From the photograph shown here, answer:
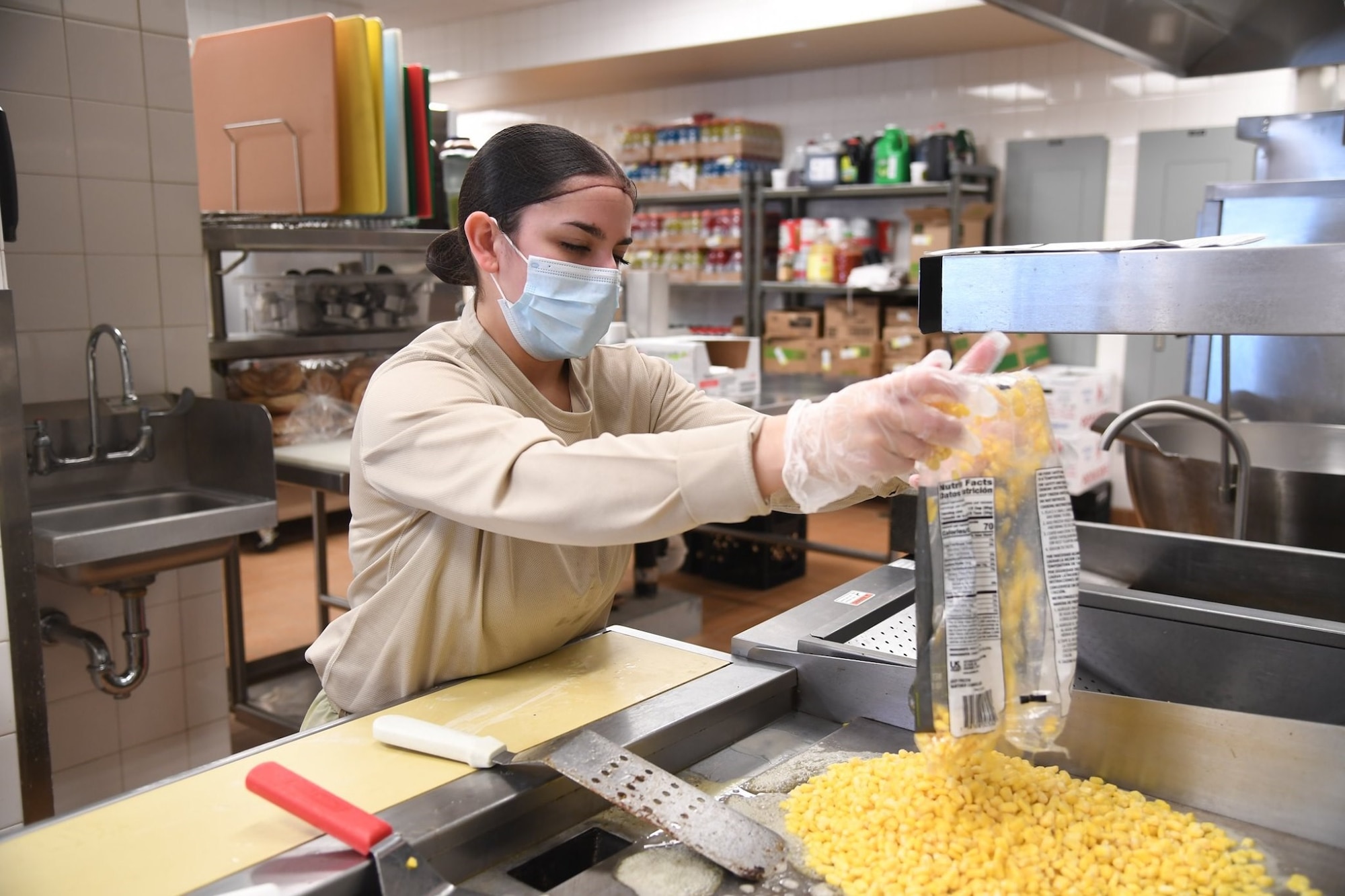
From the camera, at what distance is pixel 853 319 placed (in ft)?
20.4

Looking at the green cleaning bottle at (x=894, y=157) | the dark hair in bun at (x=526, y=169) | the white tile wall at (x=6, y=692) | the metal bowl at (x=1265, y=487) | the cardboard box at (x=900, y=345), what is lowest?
the white tile wall at (x=6, y=692)

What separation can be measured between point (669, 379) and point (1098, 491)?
441 centimetres

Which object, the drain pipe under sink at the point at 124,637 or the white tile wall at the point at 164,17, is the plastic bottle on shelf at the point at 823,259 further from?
the drain pipe under sink at the point at 124,637

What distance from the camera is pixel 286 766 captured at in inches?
46.5

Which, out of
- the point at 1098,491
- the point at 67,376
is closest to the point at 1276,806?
the point at 67,376

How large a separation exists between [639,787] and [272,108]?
293 cm

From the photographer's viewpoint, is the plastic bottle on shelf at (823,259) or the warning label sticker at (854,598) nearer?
the warning label sticker at (854,598)

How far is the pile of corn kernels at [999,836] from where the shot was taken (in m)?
1.04

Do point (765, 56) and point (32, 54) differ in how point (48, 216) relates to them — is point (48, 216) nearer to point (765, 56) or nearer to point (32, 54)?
point (32, 54)

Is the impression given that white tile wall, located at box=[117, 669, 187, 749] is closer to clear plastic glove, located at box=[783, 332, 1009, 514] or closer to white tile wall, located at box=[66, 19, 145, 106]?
white tile wall, located at box=[66, 19, 145, 106]

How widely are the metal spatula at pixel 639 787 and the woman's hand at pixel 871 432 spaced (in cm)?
32

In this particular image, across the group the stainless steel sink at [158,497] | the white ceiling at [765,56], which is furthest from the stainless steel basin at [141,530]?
the white ceiling at [765,56]

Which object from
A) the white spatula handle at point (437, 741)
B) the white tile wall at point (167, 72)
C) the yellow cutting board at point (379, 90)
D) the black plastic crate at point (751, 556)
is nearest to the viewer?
the white spatula handle at point (437, 741)

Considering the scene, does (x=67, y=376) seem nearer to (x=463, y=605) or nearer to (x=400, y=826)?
(x=463, y=605)
